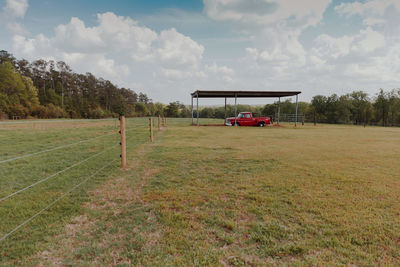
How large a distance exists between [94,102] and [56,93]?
10.2 metres

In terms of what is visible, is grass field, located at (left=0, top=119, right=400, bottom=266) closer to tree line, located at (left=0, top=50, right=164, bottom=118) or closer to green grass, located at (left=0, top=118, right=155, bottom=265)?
green grass, located at (left=0, top=118, right=155, bottom=265)

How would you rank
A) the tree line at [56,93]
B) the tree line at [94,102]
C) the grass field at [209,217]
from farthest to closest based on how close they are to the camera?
1. the tree line at [56,93]
2. the tree line at [94,102]
3. the grass field at [209,217]

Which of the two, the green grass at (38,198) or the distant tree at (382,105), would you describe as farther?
the distant tree at (382,105)

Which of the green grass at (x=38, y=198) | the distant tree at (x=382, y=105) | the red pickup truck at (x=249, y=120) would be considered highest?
the distant tree at (x=382, y=105)

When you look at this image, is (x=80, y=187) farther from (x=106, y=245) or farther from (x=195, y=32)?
(x=195, y=32)

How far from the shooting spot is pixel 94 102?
62031 mm

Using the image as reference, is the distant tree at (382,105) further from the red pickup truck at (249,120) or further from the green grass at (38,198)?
the green grass at (38,198)

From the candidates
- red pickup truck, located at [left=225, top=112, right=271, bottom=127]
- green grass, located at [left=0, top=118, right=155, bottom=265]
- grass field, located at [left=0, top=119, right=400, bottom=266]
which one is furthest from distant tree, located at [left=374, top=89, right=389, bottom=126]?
green grass, located at [left=0, top=118, right=155, bottom=265]

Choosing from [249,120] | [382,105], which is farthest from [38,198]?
[382,105]

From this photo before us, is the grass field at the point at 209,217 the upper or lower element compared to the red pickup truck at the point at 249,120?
lower

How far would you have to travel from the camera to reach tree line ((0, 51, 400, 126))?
1528 inches

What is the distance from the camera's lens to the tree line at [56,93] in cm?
4206

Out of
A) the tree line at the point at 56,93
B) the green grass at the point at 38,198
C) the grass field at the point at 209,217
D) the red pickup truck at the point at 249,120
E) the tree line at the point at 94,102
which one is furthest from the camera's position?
the tree line at the point at 56,93

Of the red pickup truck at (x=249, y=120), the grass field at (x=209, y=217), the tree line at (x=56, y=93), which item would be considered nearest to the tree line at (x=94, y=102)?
the tree line at (x=56, y=93)
